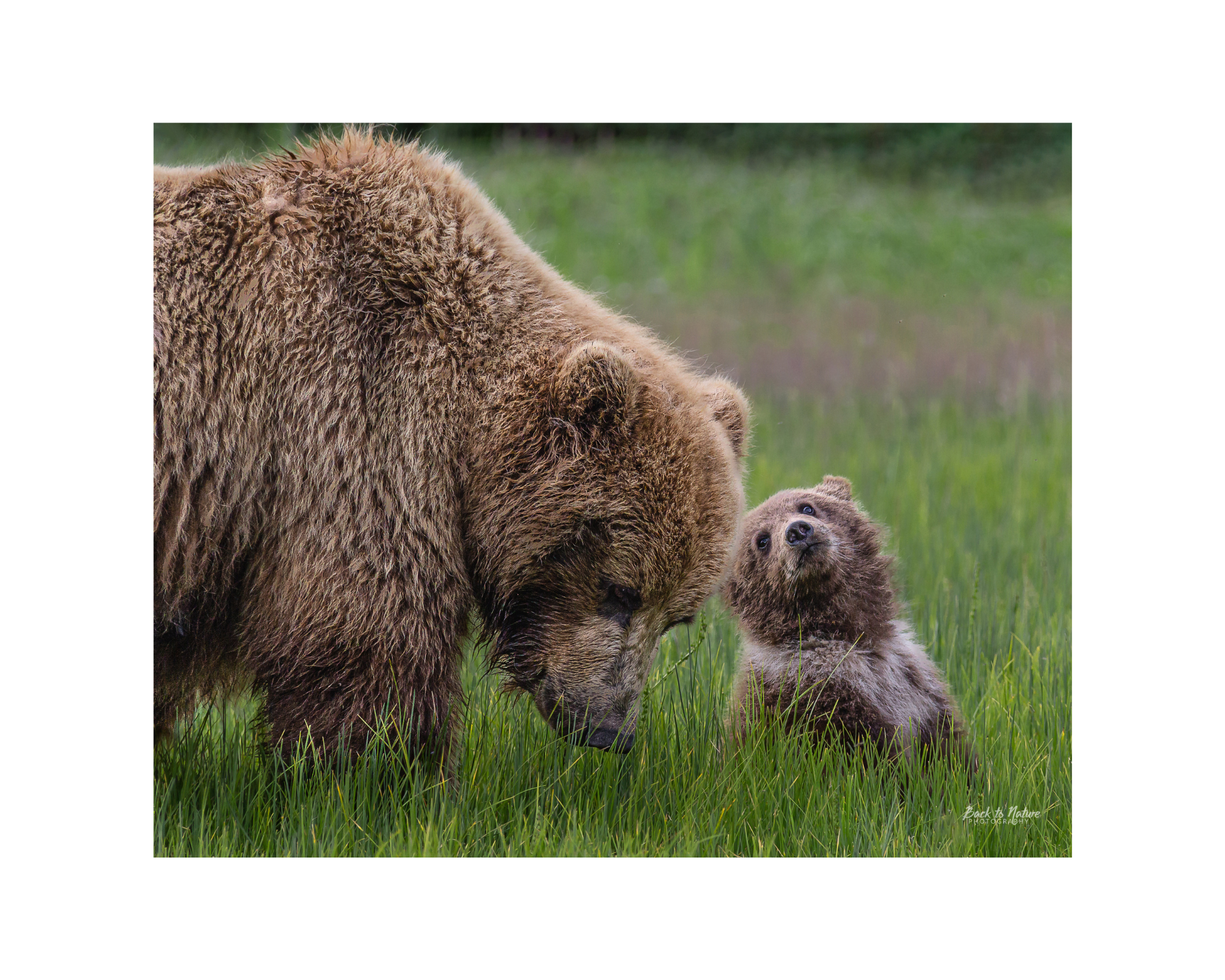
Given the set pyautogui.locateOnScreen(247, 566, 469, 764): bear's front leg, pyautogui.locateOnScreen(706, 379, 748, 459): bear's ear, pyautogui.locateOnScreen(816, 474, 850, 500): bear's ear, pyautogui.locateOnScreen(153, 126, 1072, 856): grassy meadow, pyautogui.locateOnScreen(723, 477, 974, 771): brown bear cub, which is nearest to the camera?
pyautogui.locateOnScreen(247, 566, 469, 764): bear's front leg

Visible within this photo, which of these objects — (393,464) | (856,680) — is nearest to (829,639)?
(856,680)

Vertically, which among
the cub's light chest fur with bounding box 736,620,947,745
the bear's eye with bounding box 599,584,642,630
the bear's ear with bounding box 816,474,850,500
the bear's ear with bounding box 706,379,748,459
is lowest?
the cub's light chest fur with bounding box 736,620,947,745

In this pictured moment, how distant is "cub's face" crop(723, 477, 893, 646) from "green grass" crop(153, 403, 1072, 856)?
0.33m

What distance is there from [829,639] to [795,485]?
332 cm

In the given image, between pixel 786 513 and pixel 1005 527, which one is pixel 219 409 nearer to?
pixel 786 513

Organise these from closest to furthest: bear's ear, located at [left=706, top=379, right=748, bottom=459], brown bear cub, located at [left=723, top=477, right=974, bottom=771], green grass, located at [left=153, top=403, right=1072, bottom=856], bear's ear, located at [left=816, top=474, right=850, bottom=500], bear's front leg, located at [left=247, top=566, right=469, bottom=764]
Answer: bear's front leg, located at [left=247, top=566, right=469, bottom=764]
green grass, located at [left=153, top=403, right=1072, bottom=856]
bear's ear, located at [left=706, top=379, right=748, bottom=459]
brown bear cub, located at [left=723, top=477, right=974, bottom=771]
bear's ear, located at [left=816, top=474, right=850, bottom=500]

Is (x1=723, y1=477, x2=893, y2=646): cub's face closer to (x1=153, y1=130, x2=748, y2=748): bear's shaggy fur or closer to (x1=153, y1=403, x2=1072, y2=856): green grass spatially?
(x1=153, y1=403, x2=1072, y2=856): green grass

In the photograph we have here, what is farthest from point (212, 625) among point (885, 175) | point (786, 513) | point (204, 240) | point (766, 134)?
point (885, 175)

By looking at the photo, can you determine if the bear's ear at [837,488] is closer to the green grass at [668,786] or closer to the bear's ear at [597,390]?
the green grass at [668,786]

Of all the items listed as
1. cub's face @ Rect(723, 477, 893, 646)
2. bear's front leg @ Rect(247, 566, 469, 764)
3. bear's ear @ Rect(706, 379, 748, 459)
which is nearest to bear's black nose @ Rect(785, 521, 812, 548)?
cub's face @ Rect(723, 477, 893, 646)

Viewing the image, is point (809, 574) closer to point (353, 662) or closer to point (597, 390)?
point (597, 390)

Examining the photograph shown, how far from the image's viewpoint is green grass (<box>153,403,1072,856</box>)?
3.59 m

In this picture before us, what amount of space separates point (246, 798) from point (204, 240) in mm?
1799

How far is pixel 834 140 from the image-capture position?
583cm
